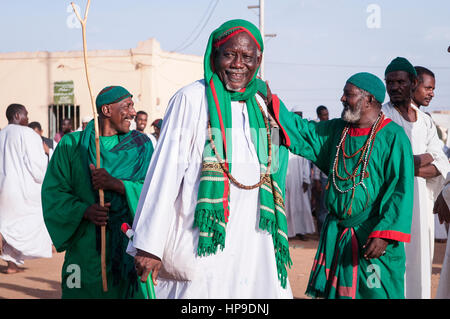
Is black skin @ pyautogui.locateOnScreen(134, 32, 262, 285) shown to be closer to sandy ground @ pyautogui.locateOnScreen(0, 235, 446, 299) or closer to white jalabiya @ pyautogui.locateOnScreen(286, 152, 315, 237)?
sandy ground @ pyautogui.locateOnScreen(0, 235, 446, 299)

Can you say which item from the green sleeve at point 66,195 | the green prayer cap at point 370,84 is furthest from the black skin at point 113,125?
the green prayer cap at point 370,84

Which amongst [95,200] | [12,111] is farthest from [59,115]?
[95,200]

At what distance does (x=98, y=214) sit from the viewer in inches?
203

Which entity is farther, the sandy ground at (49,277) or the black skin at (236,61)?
the sandy ground at (49,277)

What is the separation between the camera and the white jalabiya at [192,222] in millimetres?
3523

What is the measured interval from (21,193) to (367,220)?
22.4 feet

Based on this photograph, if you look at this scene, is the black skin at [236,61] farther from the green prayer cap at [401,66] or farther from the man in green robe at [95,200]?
the green prayer cap at [401,66]

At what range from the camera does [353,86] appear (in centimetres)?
487

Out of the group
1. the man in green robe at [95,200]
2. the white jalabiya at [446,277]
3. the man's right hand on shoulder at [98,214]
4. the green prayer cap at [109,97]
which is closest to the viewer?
the white jalabiya at [446,277]

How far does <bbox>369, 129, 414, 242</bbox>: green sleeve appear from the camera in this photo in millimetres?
4527

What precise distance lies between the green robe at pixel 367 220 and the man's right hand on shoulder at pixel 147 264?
1429 millimetres

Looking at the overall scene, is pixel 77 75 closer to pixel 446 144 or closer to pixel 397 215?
pixel 446 144
